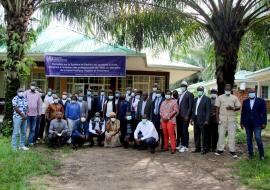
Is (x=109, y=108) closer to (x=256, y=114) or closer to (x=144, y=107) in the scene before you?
(x=144, y=107)

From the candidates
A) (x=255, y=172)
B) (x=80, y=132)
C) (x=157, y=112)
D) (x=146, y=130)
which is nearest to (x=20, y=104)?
(x=80, y=132)

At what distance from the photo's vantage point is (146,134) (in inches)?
495

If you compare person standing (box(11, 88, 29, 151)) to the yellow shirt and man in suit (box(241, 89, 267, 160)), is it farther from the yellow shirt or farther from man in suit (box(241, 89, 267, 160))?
man in suit (box(241, 89, 267, 160))

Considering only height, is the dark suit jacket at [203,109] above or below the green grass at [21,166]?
above

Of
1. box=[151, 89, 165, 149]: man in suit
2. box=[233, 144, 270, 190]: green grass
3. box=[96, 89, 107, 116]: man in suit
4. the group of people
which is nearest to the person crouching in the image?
the group of people

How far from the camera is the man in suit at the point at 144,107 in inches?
514

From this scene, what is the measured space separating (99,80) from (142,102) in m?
10.8

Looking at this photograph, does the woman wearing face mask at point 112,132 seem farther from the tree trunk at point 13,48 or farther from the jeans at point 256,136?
the jeans at point 256,136

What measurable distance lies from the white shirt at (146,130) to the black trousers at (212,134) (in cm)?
143

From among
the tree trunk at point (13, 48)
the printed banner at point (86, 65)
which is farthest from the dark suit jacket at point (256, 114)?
the printed banner at point (86, 65)

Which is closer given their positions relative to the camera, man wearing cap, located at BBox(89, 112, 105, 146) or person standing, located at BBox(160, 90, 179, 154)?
person standing, located at BBox(160, 90, 179, 154)

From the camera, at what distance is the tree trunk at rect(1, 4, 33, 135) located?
13.8 metres

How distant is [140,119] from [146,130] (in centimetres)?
75

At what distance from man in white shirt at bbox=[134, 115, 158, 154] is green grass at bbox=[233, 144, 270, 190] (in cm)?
255
